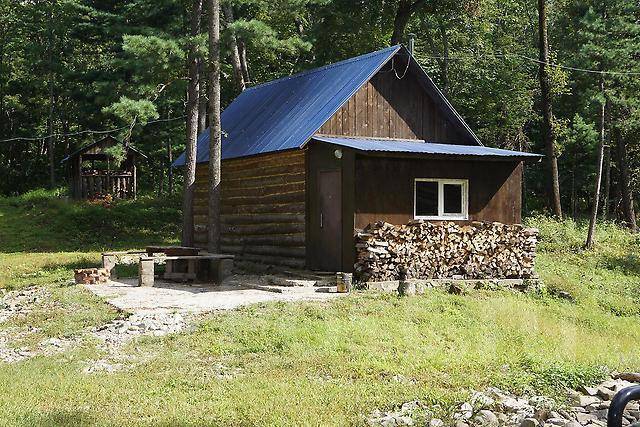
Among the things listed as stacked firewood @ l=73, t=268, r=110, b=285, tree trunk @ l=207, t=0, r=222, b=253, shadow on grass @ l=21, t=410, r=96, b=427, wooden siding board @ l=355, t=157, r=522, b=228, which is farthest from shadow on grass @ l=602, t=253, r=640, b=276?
shadow on grass @ l=21, t=410, r=96, b=427

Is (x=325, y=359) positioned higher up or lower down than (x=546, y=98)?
lower down

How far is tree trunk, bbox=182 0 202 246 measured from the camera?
22438mm

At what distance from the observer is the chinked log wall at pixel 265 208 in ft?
63.6

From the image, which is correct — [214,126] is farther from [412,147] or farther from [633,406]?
[633,406]

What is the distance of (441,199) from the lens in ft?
61.4

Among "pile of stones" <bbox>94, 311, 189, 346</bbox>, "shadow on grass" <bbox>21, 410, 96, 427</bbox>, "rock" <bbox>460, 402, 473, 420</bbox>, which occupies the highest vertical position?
"pile of stones" <bbox>94, 311, 189, 346</bbox>

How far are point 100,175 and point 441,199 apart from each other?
21995 mm

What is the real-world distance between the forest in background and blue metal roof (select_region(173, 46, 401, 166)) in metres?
1.76

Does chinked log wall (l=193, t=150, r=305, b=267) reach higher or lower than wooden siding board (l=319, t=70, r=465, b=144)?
lower

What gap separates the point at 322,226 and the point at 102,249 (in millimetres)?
12741

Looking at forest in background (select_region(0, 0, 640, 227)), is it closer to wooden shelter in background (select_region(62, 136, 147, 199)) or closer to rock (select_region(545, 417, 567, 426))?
wooden shelter in background (select_region(62, 136, 147, 199))

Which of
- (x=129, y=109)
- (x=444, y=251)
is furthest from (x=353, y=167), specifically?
(x=129, y=109)

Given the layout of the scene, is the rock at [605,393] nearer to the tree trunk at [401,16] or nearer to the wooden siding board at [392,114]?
the wooden siding board at [392,114]

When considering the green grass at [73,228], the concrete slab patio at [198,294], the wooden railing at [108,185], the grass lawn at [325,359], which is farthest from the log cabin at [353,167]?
the wooden railing at [108,185]
